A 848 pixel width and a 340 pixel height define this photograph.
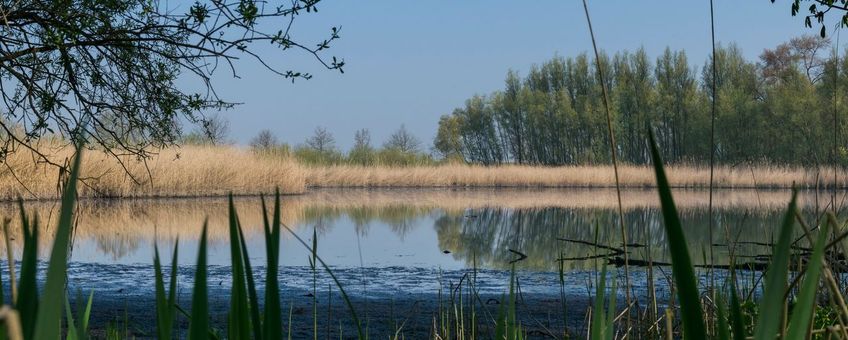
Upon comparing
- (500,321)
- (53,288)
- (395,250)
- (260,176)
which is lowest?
(395,250)

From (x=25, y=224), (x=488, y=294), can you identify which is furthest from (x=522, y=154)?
(x=25, y=224)

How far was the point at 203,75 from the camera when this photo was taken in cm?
475

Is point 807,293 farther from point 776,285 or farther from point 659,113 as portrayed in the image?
point 659,113

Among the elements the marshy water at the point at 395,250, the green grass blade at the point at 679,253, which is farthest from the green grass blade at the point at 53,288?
the marshy water at the point at 395,250

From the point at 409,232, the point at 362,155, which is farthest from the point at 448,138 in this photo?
the point at 409,232

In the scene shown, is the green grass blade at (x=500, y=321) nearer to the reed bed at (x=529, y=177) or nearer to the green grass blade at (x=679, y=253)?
the green grass blade at (x=679, y=253)

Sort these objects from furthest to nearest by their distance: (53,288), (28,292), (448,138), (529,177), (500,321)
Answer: (448,138) < (529,177) < (500,321) < (28,292) < (53,288)

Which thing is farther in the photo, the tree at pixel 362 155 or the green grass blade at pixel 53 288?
the tree at pixel 362 155

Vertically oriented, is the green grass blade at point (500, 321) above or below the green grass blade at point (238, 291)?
below

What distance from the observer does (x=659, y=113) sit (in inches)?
1465

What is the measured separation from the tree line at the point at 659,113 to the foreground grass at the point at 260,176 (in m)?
1.63

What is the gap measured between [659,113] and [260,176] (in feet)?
76.0

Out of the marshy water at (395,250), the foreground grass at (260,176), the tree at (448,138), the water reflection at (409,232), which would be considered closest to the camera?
the marshy water at (395,250)

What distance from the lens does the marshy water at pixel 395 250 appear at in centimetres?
487
